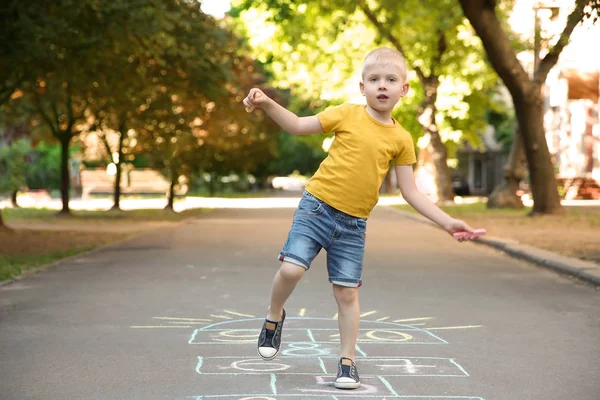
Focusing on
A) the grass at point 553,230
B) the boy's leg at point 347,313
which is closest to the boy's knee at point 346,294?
the boy's leg at point 347,313

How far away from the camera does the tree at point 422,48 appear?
102ft

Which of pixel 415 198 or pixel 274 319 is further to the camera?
pixel 274 319

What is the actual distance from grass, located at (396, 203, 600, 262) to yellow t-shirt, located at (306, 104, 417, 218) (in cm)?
853

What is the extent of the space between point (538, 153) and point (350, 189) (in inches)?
863

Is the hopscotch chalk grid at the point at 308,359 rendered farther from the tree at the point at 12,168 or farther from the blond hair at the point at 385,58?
the tree at the point at 12,168

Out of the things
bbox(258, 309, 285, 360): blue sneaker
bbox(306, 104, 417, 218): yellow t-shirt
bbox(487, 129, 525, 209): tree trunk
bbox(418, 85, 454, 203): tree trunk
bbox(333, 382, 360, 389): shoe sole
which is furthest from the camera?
bbox(418, 85, 454, 203): tree trunk

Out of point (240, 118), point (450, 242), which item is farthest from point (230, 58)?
point (450, 242)

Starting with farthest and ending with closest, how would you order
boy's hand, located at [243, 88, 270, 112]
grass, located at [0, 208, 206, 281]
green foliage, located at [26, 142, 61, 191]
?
green foliage, located at [26, 142, 61, 191] < grass, located at [0, 208, 206, 281] < boy's hand, located at [243, 88, 270, 112]

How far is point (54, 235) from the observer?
64.8 ft

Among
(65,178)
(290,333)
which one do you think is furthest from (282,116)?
(65,178)

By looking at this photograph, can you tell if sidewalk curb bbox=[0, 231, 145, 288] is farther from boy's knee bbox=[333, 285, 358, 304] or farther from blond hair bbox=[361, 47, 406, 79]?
blond hair bbox=[361, 47, 406, 79]

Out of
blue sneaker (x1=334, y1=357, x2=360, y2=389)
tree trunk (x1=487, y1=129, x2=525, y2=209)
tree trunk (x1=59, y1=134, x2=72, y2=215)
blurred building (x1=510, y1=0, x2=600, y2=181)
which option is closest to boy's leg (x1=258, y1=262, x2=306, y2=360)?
blue sneaker (x1=334, y1=357, x2=360, y2=389)

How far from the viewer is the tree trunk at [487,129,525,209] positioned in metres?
33.1

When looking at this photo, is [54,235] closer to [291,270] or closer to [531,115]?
[531,115]
